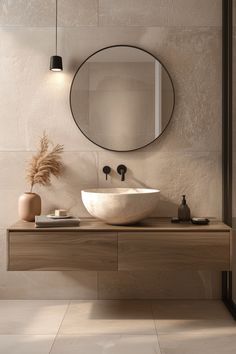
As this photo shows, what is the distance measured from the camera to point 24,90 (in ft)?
10.5

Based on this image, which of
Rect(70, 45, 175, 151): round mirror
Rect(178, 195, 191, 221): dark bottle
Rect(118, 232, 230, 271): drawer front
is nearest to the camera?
Rect(118, 232, 230, 271): drawer front

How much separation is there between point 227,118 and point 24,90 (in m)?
1.49

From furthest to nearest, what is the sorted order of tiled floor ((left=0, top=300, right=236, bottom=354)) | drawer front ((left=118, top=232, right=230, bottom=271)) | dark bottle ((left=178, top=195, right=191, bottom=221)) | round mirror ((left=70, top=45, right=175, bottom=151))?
round mirror ((left=70, top=45, right=175, bottom=151)) < dark bottle ((left=178, top=195, right=191, bottom=221)) < drawer front ((left=118, top=232, right=230, bottom=271)) < tiled floor ((left=0, top=300, right=236, bottom=354))

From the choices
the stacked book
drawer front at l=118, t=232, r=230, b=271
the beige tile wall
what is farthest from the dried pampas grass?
drawer front at l=118, t=232, r=230, b=271

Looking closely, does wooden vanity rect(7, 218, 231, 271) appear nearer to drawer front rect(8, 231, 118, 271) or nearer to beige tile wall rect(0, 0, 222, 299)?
drawer front rect(8, 231, 118, 271)

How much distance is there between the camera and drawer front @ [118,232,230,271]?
2641 millimetres

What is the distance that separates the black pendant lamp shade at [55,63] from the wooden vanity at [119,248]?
3.77 feet

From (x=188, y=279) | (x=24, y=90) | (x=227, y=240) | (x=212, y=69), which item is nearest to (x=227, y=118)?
(x=212, y=69)

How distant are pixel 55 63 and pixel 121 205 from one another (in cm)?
114

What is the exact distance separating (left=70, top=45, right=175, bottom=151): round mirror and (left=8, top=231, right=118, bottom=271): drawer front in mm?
832

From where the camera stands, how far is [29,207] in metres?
2.96

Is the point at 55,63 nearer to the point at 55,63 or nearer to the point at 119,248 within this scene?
the point at 55,63

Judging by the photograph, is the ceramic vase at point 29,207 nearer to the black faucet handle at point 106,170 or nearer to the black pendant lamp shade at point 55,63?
the black faucet handle at point 106,170

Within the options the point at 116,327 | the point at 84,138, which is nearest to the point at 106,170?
the point at 84,138
